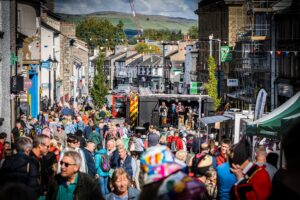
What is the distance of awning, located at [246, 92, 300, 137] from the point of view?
A: 15.5 meters

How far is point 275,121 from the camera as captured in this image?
1588 cm

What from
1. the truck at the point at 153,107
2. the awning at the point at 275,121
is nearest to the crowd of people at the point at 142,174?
the awning at the point at 275,121

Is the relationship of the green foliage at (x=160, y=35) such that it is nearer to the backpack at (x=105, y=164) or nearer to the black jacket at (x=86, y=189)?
the backpack at (x=105, y=164)

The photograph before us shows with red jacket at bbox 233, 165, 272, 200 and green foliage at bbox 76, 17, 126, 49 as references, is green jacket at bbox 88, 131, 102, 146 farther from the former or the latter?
green foliage at bbox 76, 17, 126, 49

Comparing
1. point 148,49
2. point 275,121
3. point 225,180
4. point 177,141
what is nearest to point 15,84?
point 177,141

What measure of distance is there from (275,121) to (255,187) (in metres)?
→ 9.46

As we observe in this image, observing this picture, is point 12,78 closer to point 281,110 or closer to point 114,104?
point 281,110

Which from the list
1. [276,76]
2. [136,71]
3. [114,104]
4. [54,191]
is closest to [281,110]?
[54,191]

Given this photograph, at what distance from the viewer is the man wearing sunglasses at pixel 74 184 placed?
23.4 feet

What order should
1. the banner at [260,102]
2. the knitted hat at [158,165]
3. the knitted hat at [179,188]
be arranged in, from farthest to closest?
the banner at [260,102] → the knitted hat at [158,165] → the knitted hat at [179,188]

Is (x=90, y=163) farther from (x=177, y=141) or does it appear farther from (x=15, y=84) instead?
(x=15, y=84)

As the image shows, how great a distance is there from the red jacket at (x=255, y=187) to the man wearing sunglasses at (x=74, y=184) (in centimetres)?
137

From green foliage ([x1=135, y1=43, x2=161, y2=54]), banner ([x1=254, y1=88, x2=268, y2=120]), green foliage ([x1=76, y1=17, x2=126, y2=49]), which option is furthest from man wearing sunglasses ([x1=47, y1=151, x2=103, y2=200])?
green foliage ([x1=76, y1=17, x2=126, y2=49])

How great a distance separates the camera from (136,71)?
433 feet
